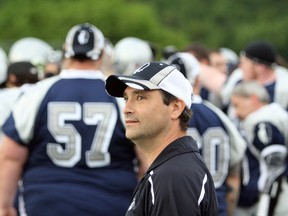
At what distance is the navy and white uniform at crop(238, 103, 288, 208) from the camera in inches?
329

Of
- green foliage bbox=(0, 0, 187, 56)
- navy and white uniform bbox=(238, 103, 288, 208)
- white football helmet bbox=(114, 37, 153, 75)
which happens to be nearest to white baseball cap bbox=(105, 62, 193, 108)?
navy and white uniform bbox=(238, 103, 288, 208)

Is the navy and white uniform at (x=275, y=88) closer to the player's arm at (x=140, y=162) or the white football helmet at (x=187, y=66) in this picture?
the white football helmet at (x=187, y=66)

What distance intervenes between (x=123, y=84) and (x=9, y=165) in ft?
7.75

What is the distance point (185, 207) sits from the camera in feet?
15.1

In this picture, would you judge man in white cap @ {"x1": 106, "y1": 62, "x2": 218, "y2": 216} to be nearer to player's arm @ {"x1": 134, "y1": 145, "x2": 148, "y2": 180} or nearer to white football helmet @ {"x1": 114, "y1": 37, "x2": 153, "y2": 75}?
player's arm @ {"x1": 134, "y1": 145, "x2": 148, "y2": 180}

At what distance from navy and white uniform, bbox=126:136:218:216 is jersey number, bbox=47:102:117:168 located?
7.45ft

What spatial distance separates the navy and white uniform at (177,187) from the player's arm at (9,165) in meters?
→ 2.47

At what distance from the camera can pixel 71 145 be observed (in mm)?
7078

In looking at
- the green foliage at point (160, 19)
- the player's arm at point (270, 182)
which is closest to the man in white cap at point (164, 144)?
the player's arm at point (270, 182)

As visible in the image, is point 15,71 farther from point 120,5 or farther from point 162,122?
point 120,5

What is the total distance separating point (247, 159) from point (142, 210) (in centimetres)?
403

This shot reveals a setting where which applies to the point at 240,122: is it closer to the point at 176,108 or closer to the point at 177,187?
the point at 176,108

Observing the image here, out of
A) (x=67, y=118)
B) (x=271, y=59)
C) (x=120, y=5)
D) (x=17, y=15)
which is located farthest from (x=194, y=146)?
(x=120, y=5)

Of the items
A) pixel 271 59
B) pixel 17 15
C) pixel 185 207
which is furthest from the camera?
pixel 17 15
